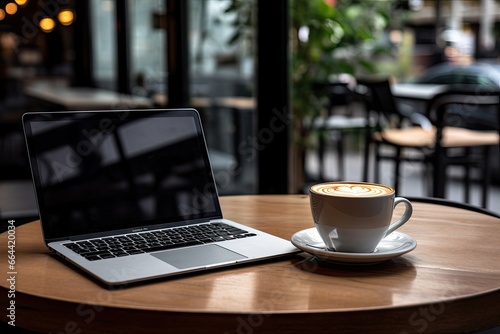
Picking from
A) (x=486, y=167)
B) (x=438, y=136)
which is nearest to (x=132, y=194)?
(x=438, y=136)

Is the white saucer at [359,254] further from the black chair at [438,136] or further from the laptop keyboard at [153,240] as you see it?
the black chair at [438,136]

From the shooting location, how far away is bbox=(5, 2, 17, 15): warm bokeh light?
3.60 meters

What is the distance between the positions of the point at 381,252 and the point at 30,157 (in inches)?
22.9

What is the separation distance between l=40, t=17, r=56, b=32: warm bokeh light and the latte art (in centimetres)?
316

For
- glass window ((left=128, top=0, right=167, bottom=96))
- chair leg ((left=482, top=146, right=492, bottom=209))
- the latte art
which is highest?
glass window ((left=128, top=0, right=167, bottom=96))

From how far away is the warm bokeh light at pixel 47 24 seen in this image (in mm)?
3863

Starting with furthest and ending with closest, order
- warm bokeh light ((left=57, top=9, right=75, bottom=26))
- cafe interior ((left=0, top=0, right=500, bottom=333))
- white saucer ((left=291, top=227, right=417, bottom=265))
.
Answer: warm bokeh light ((left=57, top=9, right=75, bottom=26)), cafe interior ((left=0, top=0, right=500, bottom=333)), white saucer ((left=291, top=227, right=417, bottom=265))

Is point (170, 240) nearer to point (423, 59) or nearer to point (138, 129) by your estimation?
point (138, 129)

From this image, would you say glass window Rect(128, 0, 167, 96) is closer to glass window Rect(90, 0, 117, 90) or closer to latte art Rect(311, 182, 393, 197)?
glass window Rect(90, 0, 117, 90)

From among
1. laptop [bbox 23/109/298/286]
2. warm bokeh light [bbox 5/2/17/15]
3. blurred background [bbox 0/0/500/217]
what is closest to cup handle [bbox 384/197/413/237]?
laptop [bbox 23/109/298/286]

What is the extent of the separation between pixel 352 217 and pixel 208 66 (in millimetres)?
3209

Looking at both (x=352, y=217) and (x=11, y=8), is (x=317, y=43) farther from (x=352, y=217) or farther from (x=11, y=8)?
(x=352, y=217)

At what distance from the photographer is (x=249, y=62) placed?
12.7ft

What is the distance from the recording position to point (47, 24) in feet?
12.8
